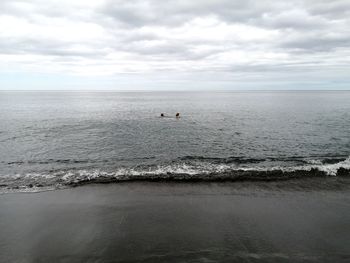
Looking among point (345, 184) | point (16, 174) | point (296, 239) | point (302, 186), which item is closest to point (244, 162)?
point (302, 186)

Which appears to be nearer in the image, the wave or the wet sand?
the wet sand

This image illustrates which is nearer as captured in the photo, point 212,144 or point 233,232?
point 233,232

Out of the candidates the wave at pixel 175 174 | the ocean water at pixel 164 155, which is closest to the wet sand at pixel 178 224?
the wave at pixel 175 174

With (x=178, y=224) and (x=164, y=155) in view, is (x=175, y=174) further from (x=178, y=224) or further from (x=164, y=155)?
(x=178, y=224)

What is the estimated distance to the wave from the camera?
15921 mm

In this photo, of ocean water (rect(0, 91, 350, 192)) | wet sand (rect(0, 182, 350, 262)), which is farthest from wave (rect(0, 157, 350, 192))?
wet sand (rect(0, 182, 350, 262))

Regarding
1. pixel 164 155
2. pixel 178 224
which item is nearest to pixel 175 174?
pixel 164 155

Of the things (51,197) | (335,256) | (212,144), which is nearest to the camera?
(335,256)

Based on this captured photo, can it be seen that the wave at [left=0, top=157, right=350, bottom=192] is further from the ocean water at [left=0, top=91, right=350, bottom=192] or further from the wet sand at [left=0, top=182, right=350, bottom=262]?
the wet sand at [left=0, top=182, right=350, bottom=262]

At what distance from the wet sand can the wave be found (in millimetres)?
1377

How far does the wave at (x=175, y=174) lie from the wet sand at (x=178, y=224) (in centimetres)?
138

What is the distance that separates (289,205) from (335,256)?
4046mm

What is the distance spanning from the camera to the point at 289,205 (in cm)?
1241

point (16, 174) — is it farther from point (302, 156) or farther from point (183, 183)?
point (302, 156)
